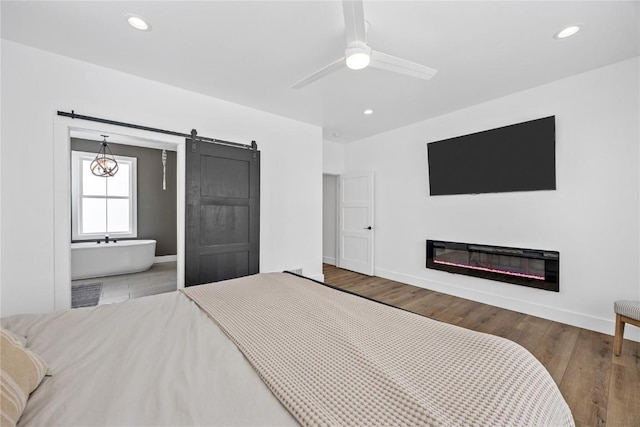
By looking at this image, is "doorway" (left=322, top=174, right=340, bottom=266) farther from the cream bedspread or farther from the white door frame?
the cream bedspread

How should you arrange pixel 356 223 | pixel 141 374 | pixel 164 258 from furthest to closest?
1. pixel 164 258
2. pixel 356 223
3. pixel 141 374

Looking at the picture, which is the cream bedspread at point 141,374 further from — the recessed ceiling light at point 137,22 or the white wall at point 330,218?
the white wall at point 330,218

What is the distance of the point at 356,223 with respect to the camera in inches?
204

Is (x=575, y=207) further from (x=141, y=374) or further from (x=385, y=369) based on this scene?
(x=141, y=374)

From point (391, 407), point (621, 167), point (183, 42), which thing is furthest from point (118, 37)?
point (621, 167)

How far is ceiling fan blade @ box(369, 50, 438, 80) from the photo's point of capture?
1788 millimetres

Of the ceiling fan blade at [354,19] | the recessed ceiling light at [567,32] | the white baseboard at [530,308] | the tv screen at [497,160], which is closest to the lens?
the ceiling fan blade at [354,19]

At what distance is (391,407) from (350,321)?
57cm

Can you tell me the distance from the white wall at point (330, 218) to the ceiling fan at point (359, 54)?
155 inches

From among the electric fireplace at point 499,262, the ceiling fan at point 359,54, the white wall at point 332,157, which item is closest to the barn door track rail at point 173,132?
the ceiling fan at point 359,54

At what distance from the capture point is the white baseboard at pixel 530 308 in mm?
2592

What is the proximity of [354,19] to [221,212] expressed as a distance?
102 inches

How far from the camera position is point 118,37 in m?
2.15

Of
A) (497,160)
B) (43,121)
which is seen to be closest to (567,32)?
(497,160)
